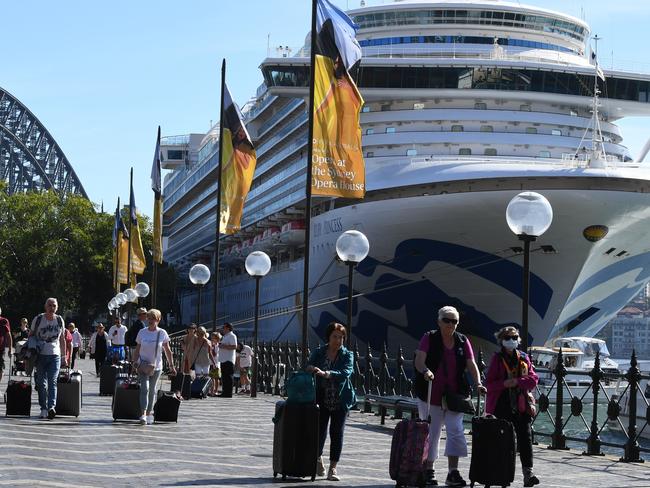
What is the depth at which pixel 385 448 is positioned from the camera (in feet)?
49.9

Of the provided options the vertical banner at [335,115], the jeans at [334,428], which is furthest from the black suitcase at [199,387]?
the jeans at [334,428]

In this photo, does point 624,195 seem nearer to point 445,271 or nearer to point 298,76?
point 445,271

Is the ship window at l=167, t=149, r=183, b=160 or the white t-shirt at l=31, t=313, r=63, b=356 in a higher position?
the ship window at l=167, t=149, r=183, b=160

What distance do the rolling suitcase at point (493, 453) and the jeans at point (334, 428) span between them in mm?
1373

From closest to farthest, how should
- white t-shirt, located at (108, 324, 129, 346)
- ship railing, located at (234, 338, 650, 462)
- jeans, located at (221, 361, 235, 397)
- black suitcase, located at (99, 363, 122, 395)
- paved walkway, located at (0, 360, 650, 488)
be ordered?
paved walkway, located at (0, 360, 650, 488)
ship railing, located at (234, 338, 650, 462)
black suitcase, located at (99, 363, 122, 395)
jeans, located at (221, 361, 235, 397)
white t-shirt, located at (108, 324, 129, 346)

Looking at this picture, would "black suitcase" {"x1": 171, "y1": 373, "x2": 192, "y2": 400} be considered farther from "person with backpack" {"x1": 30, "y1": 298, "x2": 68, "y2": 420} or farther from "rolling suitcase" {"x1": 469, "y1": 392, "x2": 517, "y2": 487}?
"rolling suitcase" {"x1": 469, "y1": 392, "x2": 517, "y2": 487}

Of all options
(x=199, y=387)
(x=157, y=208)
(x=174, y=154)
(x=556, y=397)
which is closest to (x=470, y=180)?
(x=157, y=208)

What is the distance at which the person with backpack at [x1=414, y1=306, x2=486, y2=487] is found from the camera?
1155 cm

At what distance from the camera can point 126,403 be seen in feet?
58.6

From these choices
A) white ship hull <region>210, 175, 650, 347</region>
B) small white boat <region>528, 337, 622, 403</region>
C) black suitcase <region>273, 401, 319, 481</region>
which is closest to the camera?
black suitcase <region>273, 401, 319, 481</region>

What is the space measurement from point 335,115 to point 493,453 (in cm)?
791

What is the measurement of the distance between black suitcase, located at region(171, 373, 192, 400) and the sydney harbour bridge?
140480mm

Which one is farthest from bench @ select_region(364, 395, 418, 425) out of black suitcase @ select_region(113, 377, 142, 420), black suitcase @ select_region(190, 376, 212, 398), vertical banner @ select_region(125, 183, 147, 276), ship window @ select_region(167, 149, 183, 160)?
ship window @ select_region(167, 149, 183, 160)

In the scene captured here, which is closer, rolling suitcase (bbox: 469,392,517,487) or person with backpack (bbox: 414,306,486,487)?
rolling suitcase (bbox: 469,392,517,487)
